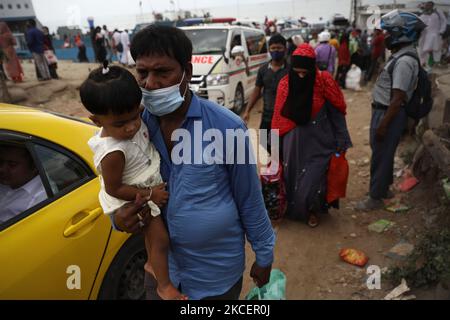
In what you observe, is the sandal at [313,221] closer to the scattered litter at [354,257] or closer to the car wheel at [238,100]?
the scattered litter at [354,257]

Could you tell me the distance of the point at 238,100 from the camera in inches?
322

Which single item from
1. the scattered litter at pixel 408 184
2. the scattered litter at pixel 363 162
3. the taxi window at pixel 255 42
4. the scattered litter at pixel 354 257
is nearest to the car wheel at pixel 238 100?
the taxi window at pixel 255 42

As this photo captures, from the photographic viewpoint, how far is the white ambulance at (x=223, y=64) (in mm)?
7160

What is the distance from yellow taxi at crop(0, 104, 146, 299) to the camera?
1663 mm

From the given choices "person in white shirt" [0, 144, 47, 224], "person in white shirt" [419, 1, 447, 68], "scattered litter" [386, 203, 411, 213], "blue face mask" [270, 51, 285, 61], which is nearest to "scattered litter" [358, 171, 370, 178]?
"scattered litter" [386, 203, 411, 213]

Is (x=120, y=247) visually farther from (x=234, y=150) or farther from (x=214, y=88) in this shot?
(x=214, y=88)

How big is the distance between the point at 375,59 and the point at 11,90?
1030 centimetres

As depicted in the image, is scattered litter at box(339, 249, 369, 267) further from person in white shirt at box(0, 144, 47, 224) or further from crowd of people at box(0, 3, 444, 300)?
person in white shirt at box(0, 144, 47, 224)

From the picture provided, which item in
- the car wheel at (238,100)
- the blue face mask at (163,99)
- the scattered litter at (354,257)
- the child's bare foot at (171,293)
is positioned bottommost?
the scattered litter at (354,257)

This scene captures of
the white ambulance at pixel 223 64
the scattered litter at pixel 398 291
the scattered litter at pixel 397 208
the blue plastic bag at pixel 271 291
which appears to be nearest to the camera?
the blue plastic bag at pixel 271 291

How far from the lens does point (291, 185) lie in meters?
3.69

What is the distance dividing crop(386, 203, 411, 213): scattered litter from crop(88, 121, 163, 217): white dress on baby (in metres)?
3.29

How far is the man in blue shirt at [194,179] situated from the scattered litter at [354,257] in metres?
1.84

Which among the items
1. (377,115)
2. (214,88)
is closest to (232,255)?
(377,115)
